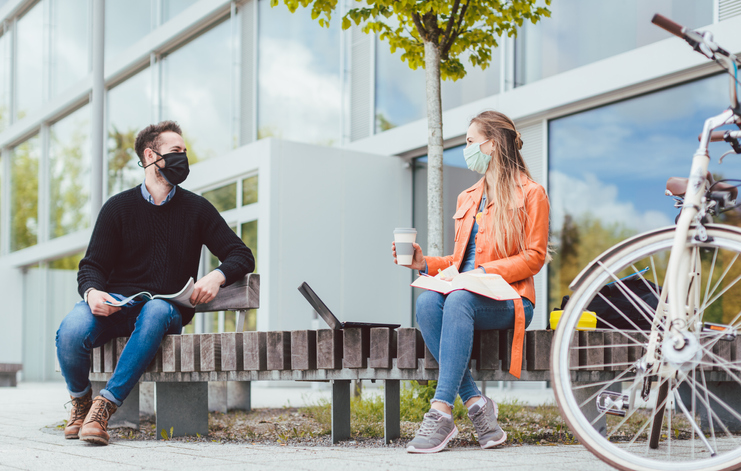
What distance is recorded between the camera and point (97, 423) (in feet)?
10.4

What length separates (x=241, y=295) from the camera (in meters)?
3.86

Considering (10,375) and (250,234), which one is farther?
(10,375)

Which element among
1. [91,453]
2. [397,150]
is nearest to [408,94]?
[397,150]

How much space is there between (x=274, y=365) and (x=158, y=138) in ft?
4.29

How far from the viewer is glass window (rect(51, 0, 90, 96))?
20.5m

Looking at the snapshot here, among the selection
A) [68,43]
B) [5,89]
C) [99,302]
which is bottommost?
[99,302]

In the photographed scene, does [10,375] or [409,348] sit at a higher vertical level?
[409,348]

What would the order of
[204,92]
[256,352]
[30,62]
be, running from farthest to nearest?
[30,62] < [204,92] < [256,352]

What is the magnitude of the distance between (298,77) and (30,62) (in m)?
12.5

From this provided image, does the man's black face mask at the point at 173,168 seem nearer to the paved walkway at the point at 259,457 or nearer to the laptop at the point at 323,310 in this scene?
the laptop at the point at 323,310

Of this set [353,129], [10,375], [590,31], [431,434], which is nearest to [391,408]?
[431,434]

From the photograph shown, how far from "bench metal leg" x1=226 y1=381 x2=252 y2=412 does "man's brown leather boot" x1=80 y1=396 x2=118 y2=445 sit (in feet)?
8.60

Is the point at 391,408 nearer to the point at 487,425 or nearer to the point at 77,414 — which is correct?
the point at 487,425

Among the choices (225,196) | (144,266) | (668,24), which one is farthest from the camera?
(225,196)
